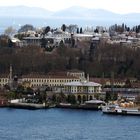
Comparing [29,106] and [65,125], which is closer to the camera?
[65,125]

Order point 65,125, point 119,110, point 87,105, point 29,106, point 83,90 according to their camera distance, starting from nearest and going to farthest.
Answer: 1. point 65,125
2. point 119,110
3. point 29,106
4. point 87,105
5. point 83,90

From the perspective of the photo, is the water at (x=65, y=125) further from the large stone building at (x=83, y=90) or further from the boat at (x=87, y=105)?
the large stone building at (x=83, y=90)

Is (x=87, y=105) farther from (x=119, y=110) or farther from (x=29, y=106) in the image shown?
(x=119, y=110)

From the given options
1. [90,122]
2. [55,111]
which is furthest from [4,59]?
[90,122]

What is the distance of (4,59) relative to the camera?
29.4 metres

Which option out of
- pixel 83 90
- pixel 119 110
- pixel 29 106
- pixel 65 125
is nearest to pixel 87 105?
pixel 29 106

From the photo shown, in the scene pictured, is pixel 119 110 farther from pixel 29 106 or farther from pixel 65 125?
pixel 65 125

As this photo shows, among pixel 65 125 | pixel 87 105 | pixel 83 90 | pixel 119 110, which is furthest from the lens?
pixel 83 90

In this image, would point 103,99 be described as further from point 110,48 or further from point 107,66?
point 110,48

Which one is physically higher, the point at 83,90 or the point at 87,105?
the point at 83,90

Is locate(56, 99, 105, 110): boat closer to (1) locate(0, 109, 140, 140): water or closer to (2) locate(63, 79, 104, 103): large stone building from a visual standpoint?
(1) locate(0, 109, 140, 140): water

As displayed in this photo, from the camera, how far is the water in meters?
17.2

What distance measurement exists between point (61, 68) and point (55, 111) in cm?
699

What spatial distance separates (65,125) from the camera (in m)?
19.0
